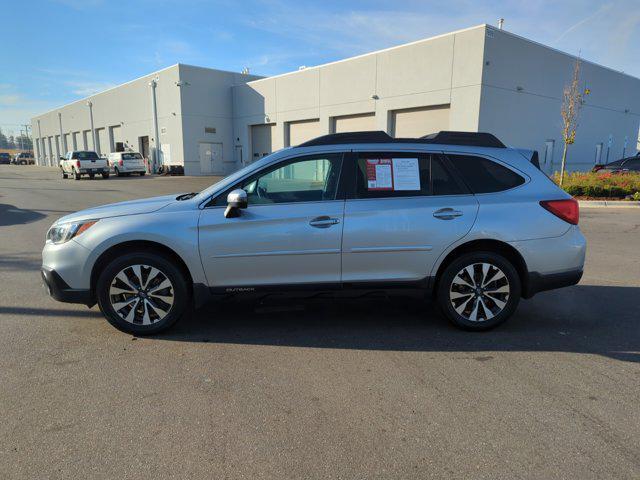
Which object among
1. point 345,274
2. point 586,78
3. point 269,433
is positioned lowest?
point 269,433

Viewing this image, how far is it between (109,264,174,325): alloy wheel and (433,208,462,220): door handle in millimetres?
2563

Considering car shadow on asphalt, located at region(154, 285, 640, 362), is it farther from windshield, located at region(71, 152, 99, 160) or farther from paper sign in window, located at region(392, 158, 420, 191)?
windshield, located at region(71, 152, 99, 160)

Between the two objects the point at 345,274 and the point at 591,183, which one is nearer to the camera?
the point at 345,274

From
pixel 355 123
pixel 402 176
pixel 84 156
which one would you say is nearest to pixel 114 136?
pixel 84 156

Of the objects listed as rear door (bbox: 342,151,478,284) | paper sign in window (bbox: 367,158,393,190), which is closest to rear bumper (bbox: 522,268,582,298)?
rear door (bbox: 342,151,478,284)

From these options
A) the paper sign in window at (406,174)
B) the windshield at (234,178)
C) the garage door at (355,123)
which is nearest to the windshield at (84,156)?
the garage door at (355,123)

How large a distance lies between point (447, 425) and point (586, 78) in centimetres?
3072

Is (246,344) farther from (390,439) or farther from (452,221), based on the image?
(452,221)

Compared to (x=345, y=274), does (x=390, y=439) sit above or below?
below

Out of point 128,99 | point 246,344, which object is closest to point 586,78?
point 246,344

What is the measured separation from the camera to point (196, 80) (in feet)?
117

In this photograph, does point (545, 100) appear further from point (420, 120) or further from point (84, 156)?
point (84, 156)

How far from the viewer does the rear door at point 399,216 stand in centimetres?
406

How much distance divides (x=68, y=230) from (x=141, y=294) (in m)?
0.91
